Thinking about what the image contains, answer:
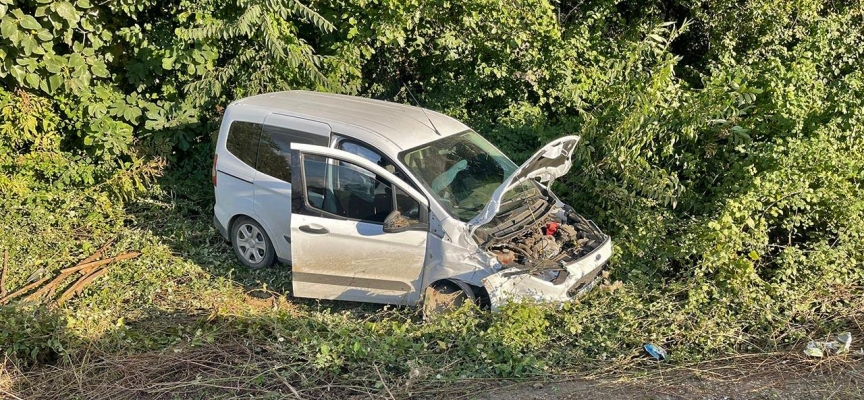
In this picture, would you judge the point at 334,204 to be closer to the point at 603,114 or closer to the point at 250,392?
the point at 250,392

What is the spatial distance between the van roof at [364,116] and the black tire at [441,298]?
1.25m

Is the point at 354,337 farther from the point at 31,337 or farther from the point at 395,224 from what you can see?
the point at 31,337

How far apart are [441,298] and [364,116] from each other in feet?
6.22

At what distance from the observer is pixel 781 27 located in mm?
8297

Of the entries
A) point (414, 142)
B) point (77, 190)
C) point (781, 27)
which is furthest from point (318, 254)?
point (781, 27)

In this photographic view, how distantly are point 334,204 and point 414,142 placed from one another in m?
0.89

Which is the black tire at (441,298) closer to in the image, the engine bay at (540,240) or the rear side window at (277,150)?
the engine bay at (540,240)

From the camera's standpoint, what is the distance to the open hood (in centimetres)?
504

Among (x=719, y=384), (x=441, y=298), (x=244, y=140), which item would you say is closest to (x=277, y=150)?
(x=244, y=140)

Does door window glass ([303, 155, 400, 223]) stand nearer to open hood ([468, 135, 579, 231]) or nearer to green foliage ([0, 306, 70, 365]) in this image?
open hood ([468, 135, 579, 231])

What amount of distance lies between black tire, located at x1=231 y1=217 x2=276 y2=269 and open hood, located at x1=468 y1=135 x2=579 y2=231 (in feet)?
8.34

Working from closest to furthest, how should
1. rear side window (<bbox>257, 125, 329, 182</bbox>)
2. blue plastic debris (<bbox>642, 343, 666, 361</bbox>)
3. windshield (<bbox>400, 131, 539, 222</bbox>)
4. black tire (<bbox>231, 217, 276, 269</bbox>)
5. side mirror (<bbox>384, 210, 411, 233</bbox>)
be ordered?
blue plastic debris (<bbox>642, 343, 666, 361</bbox>) < side mirror (<bbox>384, 210, 411, 233</bbox>) < windshield (<bbox>400, 131, 539, 222</bbox>) < rear side window (<bbox>257, 125, 329, 182</bbox>) < black tire (<bbox>231, 217, 276, 269</bbox>)

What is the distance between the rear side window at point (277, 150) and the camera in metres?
6.24

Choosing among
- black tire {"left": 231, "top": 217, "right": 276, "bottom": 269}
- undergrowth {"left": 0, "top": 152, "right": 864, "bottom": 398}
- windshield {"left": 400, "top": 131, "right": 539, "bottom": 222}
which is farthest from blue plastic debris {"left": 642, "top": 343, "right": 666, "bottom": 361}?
black tire {"left": 231, "top": 217, "right": 276, "bottom": 269}
